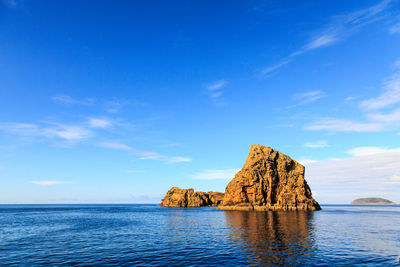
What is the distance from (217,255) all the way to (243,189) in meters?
99.0

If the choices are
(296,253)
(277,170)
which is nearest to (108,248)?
(296,253)

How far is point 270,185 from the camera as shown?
121 metres

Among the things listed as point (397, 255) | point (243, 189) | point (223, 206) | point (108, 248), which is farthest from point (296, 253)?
point (223, 206)

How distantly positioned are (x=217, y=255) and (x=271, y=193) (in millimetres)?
100527

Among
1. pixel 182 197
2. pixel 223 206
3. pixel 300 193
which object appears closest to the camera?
pixel 300 193

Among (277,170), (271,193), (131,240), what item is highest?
(277,170)

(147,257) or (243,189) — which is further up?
(243,189)

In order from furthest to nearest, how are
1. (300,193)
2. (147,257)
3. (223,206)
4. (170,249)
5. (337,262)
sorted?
(223,206), (300,193), (170,249), (147,257), (337,262)

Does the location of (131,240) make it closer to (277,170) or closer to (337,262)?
(337,262)

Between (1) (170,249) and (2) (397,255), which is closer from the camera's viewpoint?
(2) (397,255)

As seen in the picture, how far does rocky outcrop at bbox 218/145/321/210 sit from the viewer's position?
118500mm

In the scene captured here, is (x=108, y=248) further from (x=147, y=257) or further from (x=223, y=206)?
(x=223, y=206)

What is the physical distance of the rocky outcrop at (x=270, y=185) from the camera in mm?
118500

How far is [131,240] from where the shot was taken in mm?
38375
